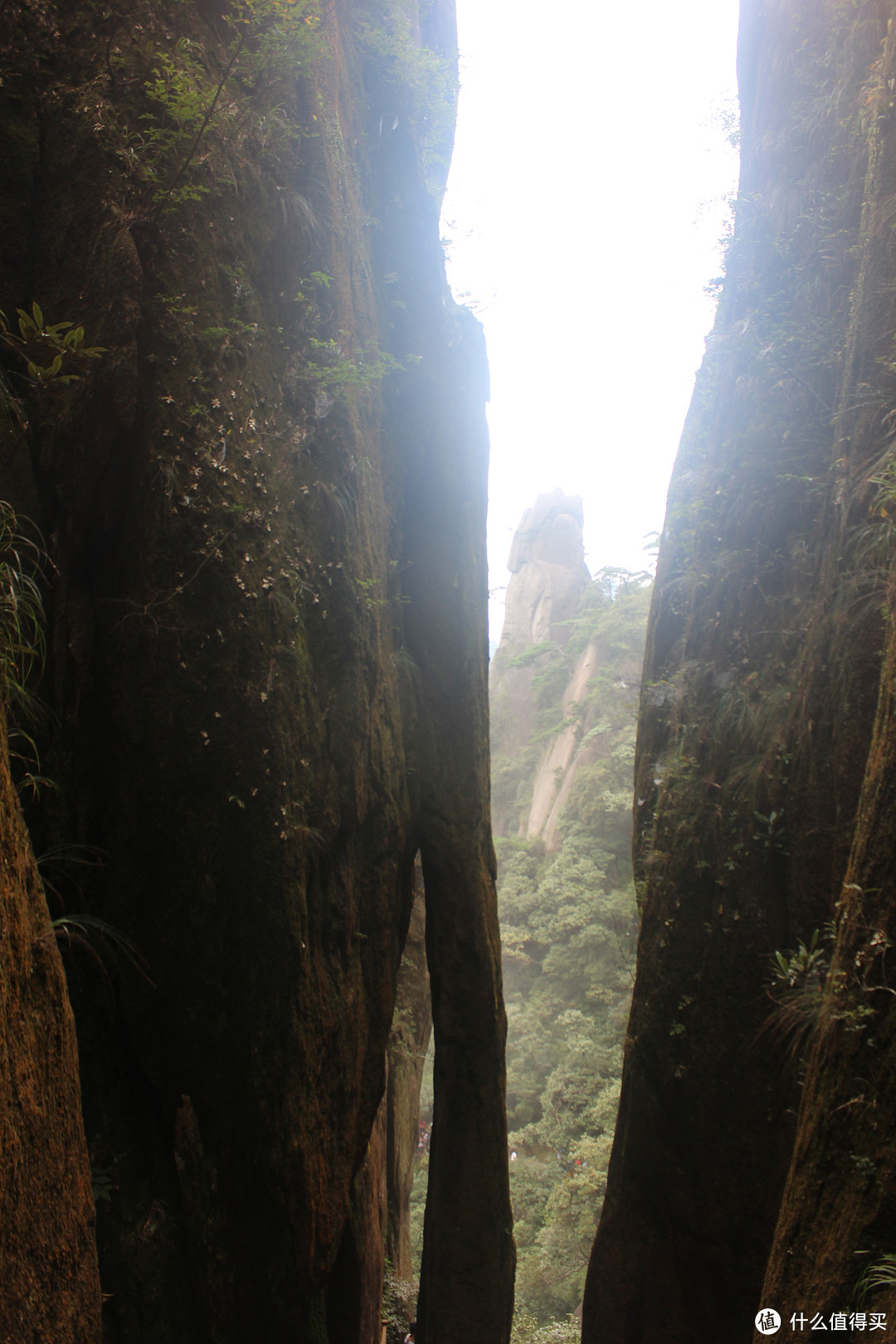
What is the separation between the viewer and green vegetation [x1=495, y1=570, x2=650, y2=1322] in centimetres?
1460

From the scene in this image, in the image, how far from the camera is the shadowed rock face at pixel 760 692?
6.05 metres

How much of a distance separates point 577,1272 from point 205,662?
15.2 metres

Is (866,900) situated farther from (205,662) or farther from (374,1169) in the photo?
(374,1169)

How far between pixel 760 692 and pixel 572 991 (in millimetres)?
14742

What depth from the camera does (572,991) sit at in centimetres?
1988

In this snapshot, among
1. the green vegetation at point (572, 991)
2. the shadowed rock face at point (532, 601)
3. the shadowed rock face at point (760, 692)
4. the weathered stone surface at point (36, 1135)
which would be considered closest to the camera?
the weathered stone surface at point (36, 1135)

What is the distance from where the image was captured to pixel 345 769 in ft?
20.5

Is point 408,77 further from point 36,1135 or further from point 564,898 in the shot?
point 564,898

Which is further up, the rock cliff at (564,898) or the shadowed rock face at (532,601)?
the shadowed rock face at (532,601)

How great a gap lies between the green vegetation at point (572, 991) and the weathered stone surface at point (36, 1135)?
9404 mm

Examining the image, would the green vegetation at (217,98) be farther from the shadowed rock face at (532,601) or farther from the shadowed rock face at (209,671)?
the shadowed rock face at (532,601)

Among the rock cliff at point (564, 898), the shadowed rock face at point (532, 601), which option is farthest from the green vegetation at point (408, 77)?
the shadowed rock face at point (532, 601)

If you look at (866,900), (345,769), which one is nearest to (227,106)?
(345,769)

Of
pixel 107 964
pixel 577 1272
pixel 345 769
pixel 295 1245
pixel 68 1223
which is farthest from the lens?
pixel 577 1272
